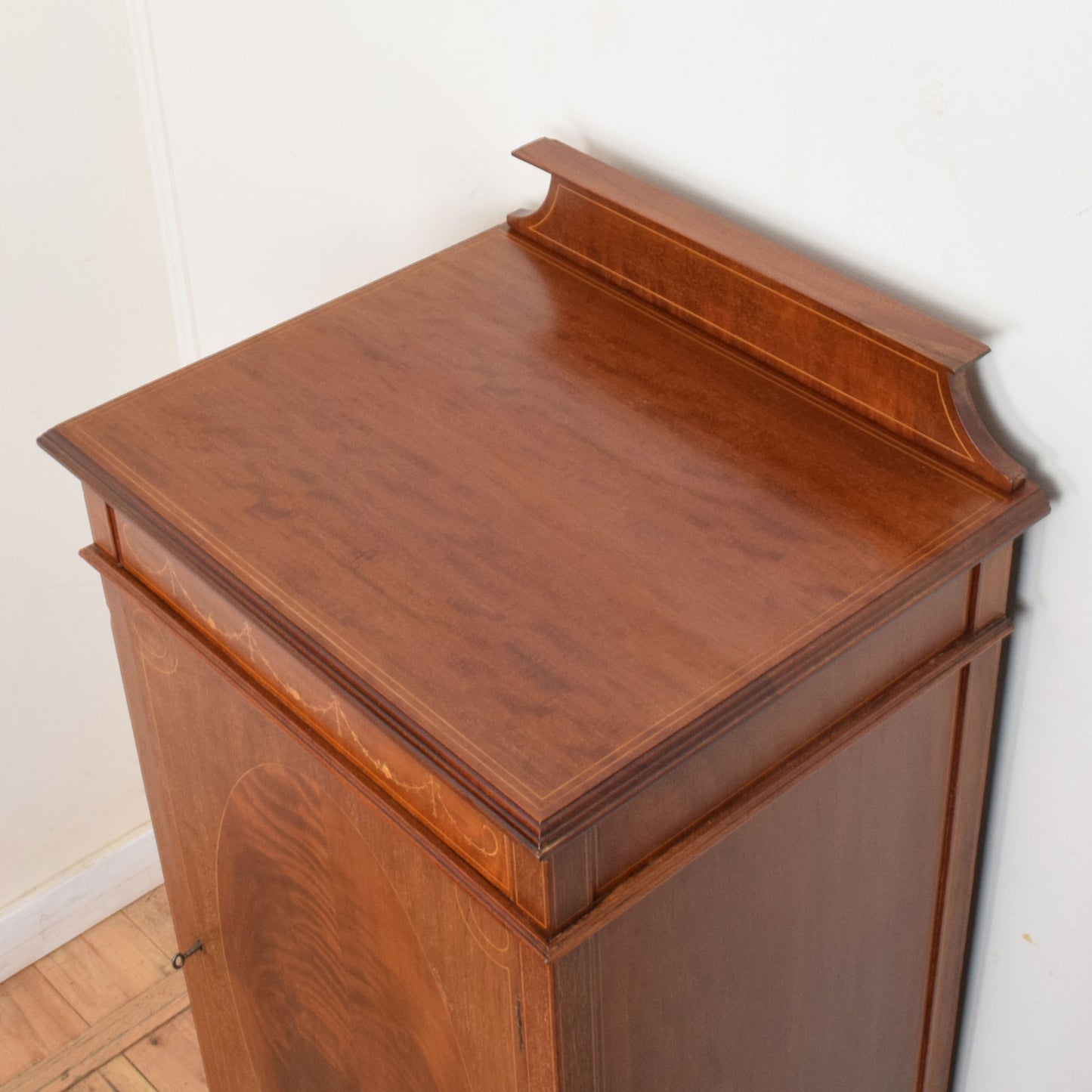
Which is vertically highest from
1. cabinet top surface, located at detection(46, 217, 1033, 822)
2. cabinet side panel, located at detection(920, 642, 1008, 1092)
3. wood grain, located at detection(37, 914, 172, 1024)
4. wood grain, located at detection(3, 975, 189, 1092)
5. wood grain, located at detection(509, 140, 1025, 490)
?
wood grain, located at detection(509, 140, 1025, 490)

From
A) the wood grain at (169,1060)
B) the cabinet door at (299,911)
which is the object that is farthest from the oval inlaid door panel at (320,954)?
the wood grain at (169,1060)

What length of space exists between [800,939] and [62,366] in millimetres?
1250

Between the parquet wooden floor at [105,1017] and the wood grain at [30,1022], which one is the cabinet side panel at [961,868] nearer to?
the parquet wooden floor at [105,1017]

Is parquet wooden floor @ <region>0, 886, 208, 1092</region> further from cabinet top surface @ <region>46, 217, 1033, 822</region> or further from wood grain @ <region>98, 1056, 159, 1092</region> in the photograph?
cabinet top surface @ <region>46, 217, 1033, 822</region>

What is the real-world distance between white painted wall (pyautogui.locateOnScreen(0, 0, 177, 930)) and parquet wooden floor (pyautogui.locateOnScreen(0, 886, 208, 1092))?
0.06 metres

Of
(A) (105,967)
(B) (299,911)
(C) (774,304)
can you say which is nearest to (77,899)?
(A) (105,967)

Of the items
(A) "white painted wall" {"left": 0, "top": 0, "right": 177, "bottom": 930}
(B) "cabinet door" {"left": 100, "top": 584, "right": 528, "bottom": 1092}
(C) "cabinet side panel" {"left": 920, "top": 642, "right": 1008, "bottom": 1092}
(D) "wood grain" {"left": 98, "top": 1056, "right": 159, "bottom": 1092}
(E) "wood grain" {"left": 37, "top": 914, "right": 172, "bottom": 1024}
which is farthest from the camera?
(E) "wood grain" {"left": 37, "top": 914, "right": 172, "bottom": 1024}

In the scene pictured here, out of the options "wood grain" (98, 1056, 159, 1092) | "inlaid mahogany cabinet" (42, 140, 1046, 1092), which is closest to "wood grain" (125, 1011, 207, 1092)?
"wood grain" (98, 1056, 159, 1092)

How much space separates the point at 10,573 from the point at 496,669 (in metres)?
1.26

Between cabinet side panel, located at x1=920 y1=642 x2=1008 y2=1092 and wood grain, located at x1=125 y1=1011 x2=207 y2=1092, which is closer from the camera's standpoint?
cabinet side panel, located at x1=920 y1=642 x2=1008 y2=1092

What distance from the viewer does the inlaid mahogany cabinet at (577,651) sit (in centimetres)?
80

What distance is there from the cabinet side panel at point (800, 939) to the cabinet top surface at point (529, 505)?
0.13m

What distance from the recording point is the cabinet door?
35.3 inches

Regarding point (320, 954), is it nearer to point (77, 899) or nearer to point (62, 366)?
point (62, 366)
